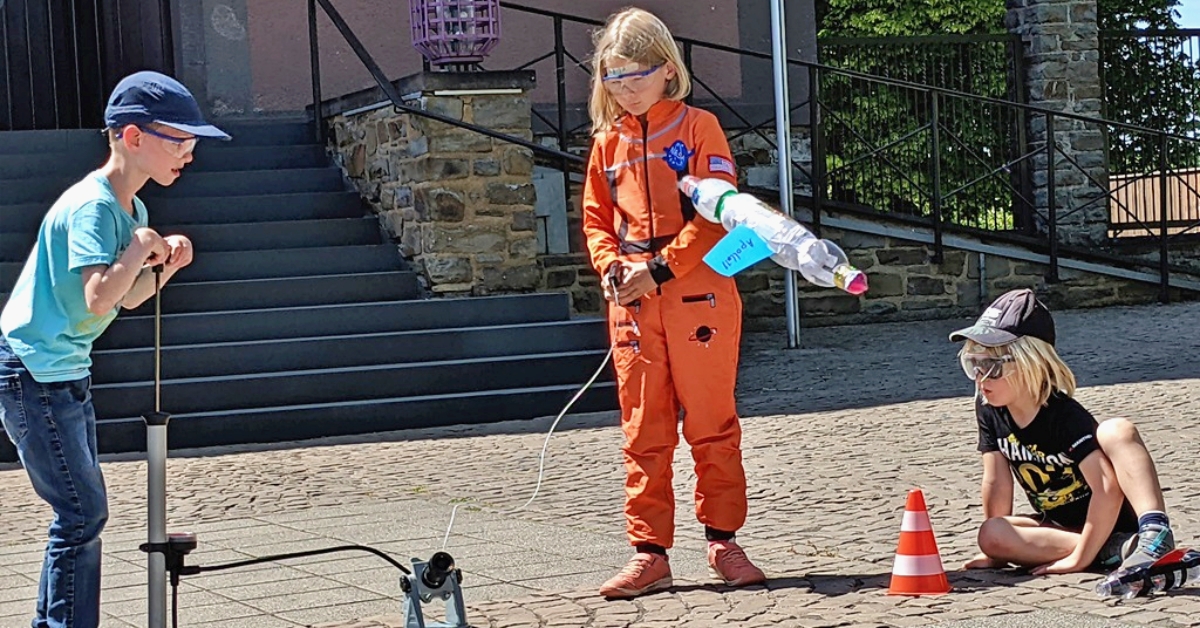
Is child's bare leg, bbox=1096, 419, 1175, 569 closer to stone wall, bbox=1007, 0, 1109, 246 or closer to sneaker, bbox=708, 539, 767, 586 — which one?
sneaker, bbox=708, 539, 767, 586

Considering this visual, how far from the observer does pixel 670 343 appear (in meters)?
5.41

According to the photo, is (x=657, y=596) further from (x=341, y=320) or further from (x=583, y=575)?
(x=341, y=320)

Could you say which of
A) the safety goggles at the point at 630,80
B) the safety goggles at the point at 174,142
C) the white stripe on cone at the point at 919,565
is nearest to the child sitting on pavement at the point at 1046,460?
the white stripe on cone at the point at 919,565

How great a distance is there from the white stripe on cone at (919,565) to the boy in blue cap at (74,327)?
2198 mm

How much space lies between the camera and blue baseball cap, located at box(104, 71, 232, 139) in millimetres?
4215

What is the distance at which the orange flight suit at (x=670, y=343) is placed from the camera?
539 centimetres

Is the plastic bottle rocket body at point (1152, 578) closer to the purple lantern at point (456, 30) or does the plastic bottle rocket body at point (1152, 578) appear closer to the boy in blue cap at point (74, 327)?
the boy in blue cap at point (74, 327)

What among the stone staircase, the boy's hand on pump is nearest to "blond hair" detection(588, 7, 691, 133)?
the boy's hand on pump

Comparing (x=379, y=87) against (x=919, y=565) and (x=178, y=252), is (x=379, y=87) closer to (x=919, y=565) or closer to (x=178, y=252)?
(x=919, y=565)

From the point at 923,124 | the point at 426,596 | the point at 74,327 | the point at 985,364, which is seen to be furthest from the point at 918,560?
the point at 923,124

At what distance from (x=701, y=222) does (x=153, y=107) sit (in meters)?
1.73

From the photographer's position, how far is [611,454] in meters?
8.71

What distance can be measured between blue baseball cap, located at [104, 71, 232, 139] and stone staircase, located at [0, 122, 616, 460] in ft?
18.5

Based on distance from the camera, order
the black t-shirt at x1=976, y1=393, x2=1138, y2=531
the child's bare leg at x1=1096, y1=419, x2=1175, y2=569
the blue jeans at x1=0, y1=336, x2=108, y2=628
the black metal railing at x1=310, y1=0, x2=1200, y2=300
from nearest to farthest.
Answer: the blue jeans at x1=0, y1=336, x2=108, y2=628 < the child's bare leg at x1=1096, y1=419, x2=1175, y2=569 < the black t-shirt at x1=976, y1=393, x2=1138, y2=531 < the black metal railing at x1=310, y1=0, x2=1200, y2=300
